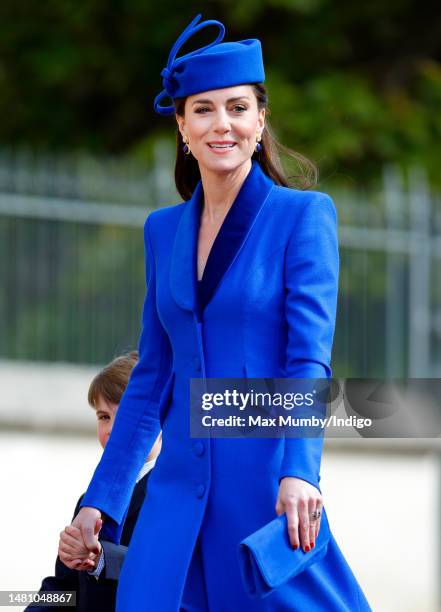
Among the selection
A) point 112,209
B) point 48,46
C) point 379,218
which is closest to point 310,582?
point 112,209

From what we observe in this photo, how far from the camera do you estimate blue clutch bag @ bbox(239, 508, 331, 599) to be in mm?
2871

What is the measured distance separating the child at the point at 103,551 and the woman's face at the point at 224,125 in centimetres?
82

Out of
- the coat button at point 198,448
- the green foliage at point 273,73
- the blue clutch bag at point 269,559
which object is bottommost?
the blue clutch bag at point 269,559

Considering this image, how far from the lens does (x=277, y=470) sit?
3074mm

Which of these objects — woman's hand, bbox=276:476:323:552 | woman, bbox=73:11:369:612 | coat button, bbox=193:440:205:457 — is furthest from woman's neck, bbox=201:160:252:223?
woman's hand, bbox=276:476:323:552

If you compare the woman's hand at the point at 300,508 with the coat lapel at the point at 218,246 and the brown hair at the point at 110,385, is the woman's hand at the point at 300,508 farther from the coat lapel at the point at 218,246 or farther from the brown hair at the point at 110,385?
the brown hair at the point at 110,385

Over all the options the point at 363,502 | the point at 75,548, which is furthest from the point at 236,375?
the point at 363,502

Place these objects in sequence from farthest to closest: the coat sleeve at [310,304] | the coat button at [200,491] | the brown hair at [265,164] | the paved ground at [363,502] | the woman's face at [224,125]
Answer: the paved ground at [363,502] → the brown hair at [265,164] → the woman's face at [224,125] → the coat button at [200,491] → the coat sleeve at [310,304]

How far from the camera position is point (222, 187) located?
10.9ft

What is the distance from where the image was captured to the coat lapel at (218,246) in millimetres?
3219

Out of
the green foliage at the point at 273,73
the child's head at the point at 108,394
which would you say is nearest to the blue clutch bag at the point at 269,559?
the child's head at the point at 108,394

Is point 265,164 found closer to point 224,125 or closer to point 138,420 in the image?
point 224,125

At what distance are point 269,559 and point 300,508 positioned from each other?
4.4 inches

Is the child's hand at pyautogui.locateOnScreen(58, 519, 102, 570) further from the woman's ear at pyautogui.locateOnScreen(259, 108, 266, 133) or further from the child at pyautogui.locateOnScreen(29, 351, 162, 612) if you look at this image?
the woman's ear at pyautogui.locateOnScreen(259, 108, 266, 133)
